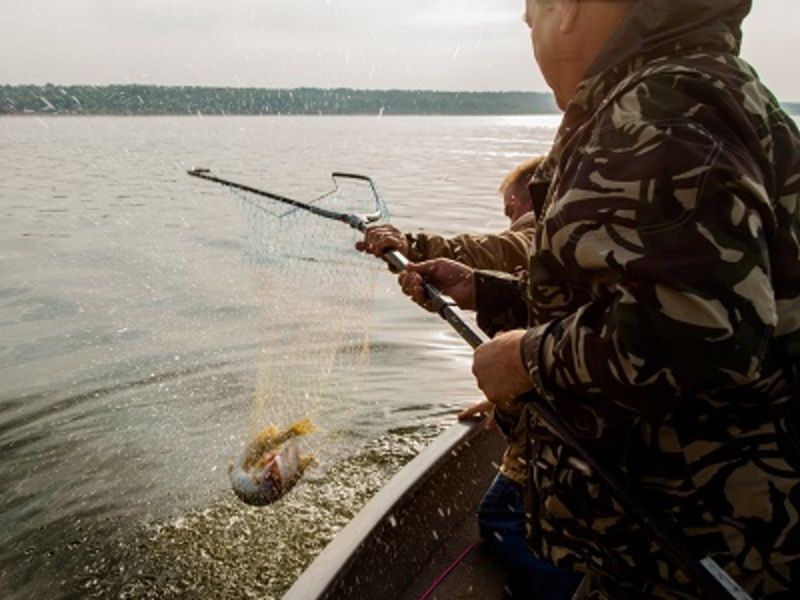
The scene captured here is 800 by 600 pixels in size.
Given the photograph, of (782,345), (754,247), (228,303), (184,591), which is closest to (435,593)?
(184,591)

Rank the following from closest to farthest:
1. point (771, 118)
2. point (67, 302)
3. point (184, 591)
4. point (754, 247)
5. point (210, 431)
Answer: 1. point (754, 247)
2. point (771, 118)
3. point (184, 591)
4. point (210, 431)
5. point (67, 302)

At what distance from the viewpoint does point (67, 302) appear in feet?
43.0

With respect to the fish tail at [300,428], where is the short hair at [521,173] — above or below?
above

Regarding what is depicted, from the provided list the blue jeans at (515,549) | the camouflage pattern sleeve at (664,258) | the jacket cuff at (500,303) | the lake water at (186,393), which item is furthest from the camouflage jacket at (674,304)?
the lake water at (186,393)

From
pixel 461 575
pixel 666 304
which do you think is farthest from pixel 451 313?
pixel 461 575

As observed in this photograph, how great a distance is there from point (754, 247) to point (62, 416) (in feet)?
27.7

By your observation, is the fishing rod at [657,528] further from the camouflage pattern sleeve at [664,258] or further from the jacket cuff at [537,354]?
the camouflage pattern sleeve at [664,258]

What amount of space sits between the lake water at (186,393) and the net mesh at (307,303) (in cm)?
5

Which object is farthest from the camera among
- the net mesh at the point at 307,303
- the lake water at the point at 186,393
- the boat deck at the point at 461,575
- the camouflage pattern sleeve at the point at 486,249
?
the net mesh at the point at 307,303

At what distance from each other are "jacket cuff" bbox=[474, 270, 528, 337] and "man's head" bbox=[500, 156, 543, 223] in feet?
6.34

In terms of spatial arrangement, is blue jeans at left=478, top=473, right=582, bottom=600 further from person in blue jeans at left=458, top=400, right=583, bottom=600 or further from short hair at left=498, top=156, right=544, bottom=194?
short hair at left=498, top=156, right=544, bottom=194

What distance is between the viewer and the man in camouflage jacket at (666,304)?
133cm

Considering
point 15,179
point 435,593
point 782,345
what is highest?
point 782,345

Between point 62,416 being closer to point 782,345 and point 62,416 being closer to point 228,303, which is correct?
point 228,303
